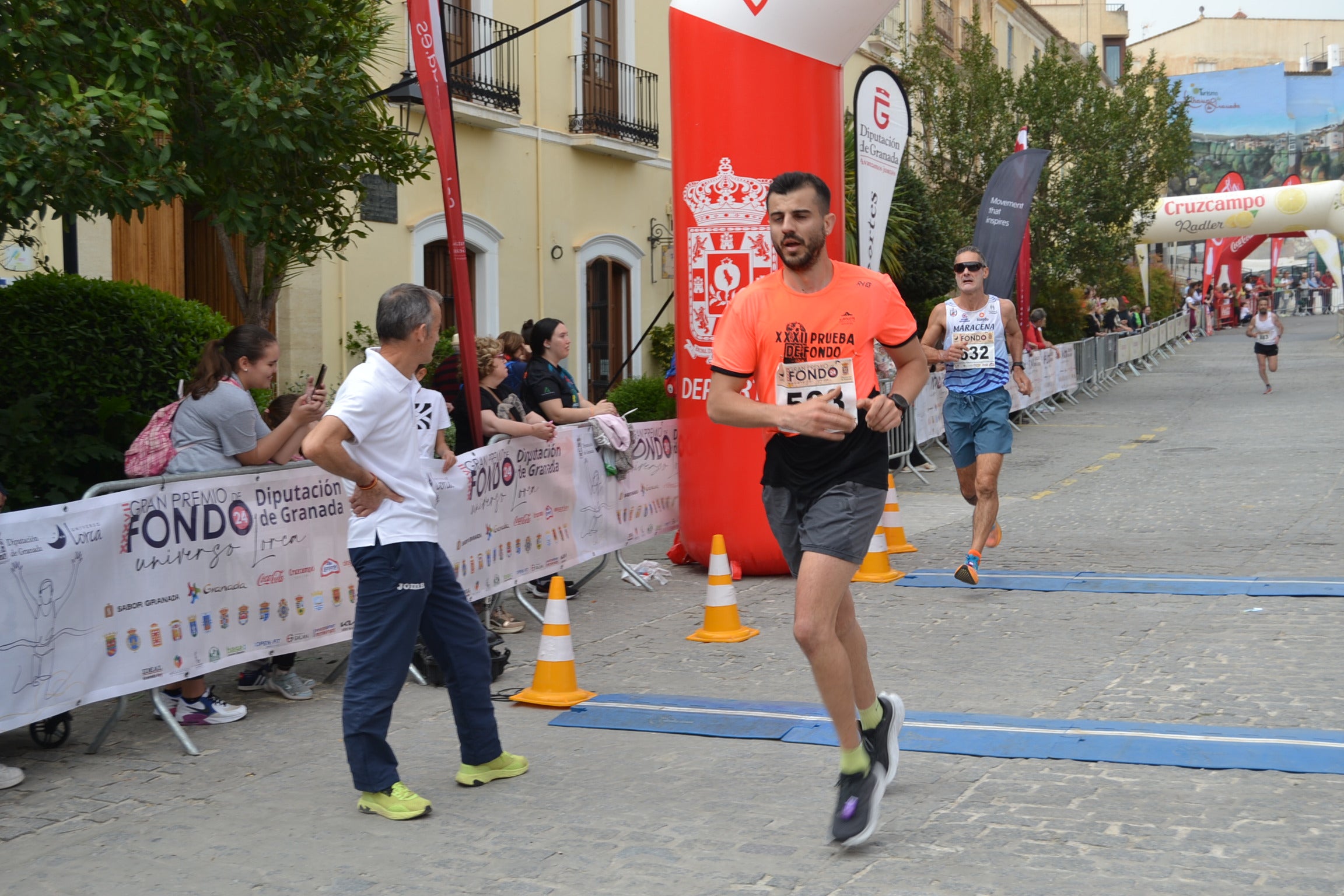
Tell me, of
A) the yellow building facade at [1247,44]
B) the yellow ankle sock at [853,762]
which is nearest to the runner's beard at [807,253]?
the yellow ankle sock at [853,762]

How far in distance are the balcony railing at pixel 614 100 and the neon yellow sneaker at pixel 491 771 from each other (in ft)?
49.9

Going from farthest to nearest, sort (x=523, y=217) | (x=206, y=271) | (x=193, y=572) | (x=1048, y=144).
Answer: (x=1048, y=144)
(x=523, y=217)
(x=206, y=271)
(x=193, y=572)

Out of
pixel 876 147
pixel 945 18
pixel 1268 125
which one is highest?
pixel 1268 125

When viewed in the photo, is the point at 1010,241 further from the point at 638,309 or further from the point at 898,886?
the point at 898,886

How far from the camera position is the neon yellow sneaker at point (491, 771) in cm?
496

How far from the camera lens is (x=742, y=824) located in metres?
4.41

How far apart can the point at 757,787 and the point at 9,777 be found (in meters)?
2.77

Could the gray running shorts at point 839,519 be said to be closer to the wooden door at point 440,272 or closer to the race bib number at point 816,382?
the race bib number at point 816,382

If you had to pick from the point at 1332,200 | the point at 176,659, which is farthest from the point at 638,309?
the point at 1332,200

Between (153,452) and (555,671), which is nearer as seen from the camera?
(153,452)

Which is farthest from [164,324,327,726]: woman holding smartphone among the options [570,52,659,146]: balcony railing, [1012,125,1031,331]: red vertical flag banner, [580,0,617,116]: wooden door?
[1012,125,1031,331]: red vertical flag banner

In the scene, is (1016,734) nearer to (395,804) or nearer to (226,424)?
(395,804)

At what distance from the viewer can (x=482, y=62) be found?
672 inches

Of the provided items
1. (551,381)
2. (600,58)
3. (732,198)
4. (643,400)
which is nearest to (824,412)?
(551,381)
